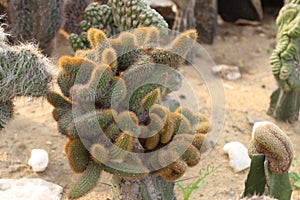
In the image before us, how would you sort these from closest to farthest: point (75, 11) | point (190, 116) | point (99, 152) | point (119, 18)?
point (99, 152) → point (190, 116) → point (119, 18) → point (75, 11)

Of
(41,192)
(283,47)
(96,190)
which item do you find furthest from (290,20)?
(41,192)

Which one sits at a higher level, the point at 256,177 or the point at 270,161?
the point at 270,161

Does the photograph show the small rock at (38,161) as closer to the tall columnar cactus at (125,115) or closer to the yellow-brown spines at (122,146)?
the tall columnar cactus at (125,115)

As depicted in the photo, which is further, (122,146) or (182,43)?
(182,43)

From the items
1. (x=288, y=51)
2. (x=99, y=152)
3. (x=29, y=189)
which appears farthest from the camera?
(x=288, y=51)

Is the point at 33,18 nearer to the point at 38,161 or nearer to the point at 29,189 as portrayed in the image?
the point at 38,161

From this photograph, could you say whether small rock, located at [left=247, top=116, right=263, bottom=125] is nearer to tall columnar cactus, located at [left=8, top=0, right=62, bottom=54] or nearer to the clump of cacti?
the clump of cacti

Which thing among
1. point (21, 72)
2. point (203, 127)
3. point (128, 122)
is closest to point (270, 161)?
point (203, 127)
